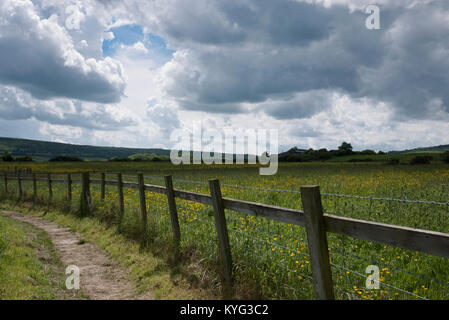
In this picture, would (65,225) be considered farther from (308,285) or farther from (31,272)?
(308,285)

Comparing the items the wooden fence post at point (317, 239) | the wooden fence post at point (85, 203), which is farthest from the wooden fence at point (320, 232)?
the wooden fence post at point (85, 203)

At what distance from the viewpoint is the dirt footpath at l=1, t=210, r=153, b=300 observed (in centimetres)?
558

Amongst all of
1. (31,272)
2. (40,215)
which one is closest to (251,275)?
(31,272)

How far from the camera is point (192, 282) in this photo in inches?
206

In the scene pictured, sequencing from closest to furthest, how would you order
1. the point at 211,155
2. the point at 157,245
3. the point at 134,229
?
the point at 157,245, the point at 134,229, the point at 211,155

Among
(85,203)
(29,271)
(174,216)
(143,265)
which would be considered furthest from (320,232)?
(85,203)

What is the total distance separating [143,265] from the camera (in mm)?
6438

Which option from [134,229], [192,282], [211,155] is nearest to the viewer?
[192,282]

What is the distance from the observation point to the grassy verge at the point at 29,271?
5.04 meters

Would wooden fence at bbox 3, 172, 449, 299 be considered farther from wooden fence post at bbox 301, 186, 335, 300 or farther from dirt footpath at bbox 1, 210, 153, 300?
dirt footpath at bbox 1, 210, 153, 300

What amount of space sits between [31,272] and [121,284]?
5.13 feet

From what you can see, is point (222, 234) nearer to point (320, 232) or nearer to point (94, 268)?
point (320, 232)

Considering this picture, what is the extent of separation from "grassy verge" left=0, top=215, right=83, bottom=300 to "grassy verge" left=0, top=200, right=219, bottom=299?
1083mm
